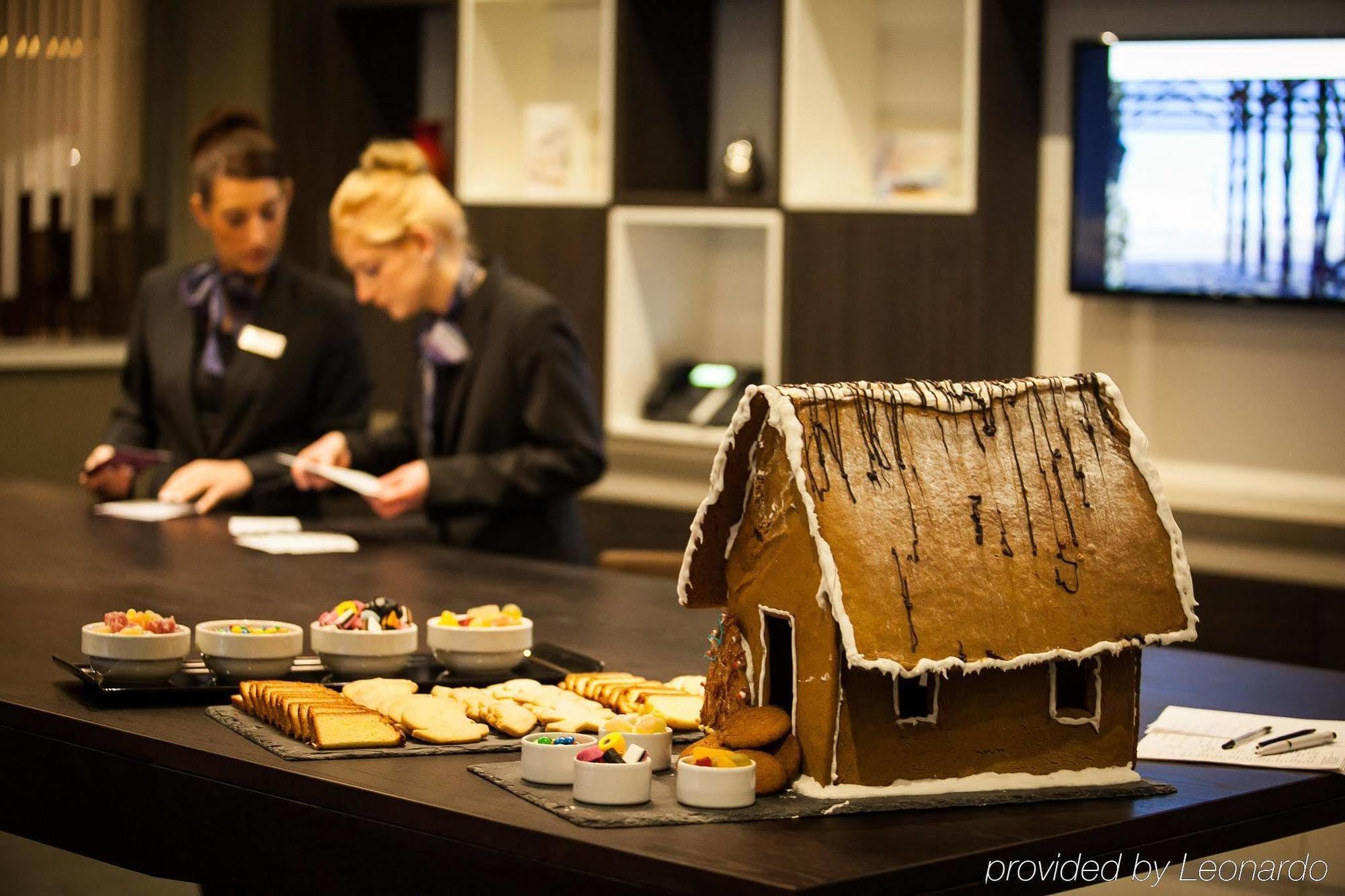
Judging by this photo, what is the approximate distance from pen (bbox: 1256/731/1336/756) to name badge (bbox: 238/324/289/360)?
2.47 metres

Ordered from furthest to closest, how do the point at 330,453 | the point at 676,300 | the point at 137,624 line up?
the point at 676,300, the point at 330,453, the point at 137,624

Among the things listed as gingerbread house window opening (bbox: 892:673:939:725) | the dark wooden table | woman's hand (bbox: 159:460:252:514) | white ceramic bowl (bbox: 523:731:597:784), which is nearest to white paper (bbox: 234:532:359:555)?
woman's hand (bbox: 159:460:252:514)

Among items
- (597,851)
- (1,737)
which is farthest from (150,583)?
(597,851)

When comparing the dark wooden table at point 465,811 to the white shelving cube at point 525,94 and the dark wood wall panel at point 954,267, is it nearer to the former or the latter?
the dark wood wall panel at point 954,267

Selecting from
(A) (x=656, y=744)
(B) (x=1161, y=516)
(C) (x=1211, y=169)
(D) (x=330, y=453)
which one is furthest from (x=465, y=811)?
(C) (x=1211, y=169)

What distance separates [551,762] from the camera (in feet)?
5.03

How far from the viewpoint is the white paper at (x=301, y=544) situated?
3.01 metres

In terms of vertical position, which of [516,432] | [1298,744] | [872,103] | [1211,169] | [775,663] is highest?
[872,103]

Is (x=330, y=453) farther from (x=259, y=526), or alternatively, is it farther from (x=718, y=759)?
(x=718, y=759)

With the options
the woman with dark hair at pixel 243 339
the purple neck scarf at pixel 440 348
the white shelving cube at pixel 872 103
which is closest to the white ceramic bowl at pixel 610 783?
the purple neck scarf at pixel 440 348

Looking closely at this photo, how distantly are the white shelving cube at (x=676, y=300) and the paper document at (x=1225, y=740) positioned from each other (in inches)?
122

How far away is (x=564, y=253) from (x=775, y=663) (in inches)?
152

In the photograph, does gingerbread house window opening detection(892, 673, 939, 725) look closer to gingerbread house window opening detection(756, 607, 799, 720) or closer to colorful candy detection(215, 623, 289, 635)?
gingerbread house window opening detection(756, 607, 799, 720)

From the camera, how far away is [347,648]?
1.96 metres
